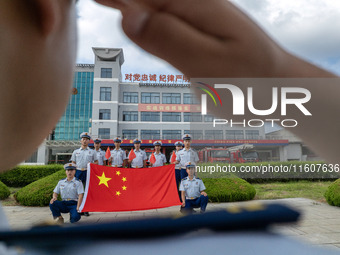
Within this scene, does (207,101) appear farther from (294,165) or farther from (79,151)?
(294,165)

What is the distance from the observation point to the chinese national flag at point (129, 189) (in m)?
5.11

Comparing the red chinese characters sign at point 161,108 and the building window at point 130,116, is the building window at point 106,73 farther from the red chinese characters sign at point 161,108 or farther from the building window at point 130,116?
the red chinese characters sign at point 161,108

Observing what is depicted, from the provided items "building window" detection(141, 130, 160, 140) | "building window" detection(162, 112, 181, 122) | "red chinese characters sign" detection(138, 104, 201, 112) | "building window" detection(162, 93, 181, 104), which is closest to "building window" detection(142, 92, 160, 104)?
"red chinese characters sign" detection(138, 104, 201, 112)

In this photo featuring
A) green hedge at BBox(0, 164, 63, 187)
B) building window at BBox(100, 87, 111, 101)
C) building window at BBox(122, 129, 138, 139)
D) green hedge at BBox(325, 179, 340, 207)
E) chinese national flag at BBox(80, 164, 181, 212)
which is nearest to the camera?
chinese national flag at BBox(80, 164, 181, 212)

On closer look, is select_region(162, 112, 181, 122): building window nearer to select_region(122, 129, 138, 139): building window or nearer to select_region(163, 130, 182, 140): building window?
select_region(163, 130, 182, 140): building window

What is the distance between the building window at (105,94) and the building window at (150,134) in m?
4.97

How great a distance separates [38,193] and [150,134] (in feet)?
67.0

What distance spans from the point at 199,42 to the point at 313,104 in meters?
0.24

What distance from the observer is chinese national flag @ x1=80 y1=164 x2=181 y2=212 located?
201 inches

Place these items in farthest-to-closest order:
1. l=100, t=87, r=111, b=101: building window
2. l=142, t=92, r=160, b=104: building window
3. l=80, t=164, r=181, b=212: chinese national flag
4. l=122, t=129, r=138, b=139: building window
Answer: l=142, t=92, r=160, b=104: building window, l=122, t=129, r=138, b=139: building window, l=100, t=87, r=111, b=101: building window, l=80, t=164, r=181, b=212: chinese national flag

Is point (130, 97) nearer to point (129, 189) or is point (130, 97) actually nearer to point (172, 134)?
point (172, 134)

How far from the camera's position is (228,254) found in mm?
273

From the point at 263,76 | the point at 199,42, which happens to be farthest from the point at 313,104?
the point at 199,42

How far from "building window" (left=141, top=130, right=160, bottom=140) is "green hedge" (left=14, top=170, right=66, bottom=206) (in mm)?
19647
